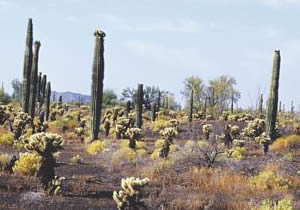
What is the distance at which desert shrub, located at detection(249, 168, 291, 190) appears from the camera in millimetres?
15570

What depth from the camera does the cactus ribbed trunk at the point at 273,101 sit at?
29.5 m

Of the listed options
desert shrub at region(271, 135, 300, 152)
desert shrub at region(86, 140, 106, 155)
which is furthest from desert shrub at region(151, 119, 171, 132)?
desert shrub at region(86, 140, 106, 155)

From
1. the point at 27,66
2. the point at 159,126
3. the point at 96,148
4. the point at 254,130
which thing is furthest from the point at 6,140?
the point at 159,126

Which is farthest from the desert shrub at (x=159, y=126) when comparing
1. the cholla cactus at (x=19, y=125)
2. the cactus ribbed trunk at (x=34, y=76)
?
the cholla cactus at (x=19, y=125)

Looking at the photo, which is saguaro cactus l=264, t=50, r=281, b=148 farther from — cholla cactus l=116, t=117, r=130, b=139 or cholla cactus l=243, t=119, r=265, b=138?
cholla cactus l=116, t=117, r=130, b=139

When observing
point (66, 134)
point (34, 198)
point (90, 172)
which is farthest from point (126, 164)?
point (66, 134)

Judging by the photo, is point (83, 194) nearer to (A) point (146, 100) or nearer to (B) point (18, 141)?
(B) point (18, 141)

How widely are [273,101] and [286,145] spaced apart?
7.63ft

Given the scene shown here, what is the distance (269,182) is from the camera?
1588cm

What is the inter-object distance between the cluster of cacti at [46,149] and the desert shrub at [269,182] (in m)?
5.48

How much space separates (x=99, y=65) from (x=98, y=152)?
579cm

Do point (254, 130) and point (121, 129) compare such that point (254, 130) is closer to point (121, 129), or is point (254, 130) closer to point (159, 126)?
point (121, 129)

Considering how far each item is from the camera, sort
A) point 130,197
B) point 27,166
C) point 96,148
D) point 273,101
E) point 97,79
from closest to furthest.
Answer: point 130,197, point 27,166, point 96,148, point 273,101, point 97,79

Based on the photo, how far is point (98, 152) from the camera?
1019 inches
